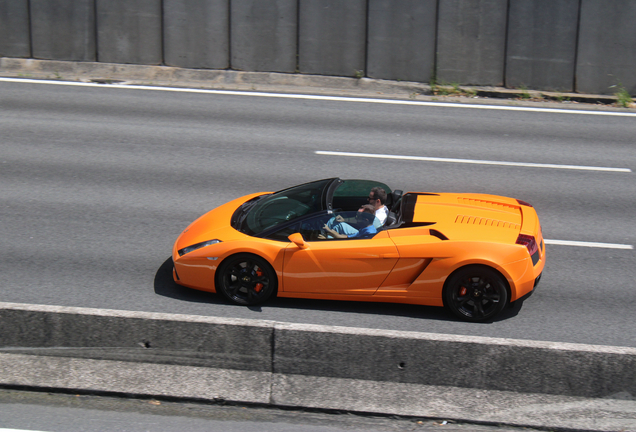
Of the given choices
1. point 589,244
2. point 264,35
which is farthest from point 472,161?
point 264,35

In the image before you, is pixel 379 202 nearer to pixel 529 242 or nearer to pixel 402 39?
pixel 529 242

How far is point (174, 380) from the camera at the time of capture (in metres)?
5.66

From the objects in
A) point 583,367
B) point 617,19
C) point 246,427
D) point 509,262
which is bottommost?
point 246,427

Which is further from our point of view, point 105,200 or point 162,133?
point 162,133

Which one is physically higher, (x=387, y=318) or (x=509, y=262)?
(x=509, y=262)

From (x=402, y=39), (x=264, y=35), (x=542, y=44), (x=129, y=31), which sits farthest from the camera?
(x=129, y=31)

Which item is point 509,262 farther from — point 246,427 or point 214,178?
point 214,178

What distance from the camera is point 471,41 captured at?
15508 mm

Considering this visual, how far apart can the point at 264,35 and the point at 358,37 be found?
2309mm

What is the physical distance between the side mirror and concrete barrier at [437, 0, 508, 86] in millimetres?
10221

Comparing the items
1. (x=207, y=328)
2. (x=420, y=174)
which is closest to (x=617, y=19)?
→ (x=420, y=174)

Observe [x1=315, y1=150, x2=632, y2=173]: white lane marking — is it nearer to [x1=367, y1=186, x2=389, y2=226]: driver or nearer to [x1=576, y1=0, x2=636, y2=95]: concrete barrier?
[x1=367, y1=186, x2=389, y2=226]: driver

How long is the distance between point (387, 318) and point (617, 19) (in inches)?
458

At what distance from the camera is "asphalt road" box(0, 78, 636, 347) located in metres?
7.07
